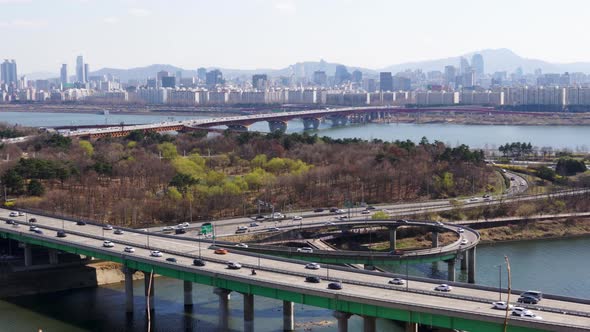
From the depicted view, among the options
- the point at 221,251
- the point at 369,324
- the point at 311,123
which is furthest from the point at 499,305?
the point at 311,123

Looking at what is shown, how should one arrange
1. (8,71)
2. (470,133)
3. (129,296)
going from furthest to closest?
(8,71) → (470,133) → (129,296)

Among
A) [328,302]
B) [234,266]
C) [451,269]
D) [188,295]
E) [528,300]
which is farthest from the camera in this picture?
[451,269]

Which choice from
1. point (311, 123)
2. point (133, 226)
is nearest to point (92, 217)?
point (133, 226)

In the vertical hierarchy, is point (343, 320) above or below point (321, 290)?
below

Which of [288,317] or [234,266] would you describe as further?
[234,266]

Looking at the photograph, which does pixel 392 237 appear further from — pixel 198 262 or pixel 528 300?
pixel 528 300

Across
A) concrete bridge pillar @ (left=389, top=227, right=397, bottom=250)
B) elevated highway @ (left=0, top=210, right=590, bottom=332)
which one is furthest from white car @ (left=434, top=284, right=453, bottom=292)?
concrete bridge pillar @ (left=389, top=227, right=397, bottom=250)

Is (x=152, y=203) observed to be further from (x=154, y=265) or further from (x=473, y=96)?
(x=473, y=96)

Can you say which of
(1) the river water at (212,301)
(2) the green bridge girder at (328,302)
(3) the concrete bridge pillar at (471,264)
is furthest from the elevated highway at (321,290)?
(3) the concrete bridge pillar at (471,264)

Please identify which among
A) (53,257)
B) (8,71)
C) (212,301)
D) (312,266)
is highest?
(8,71)
